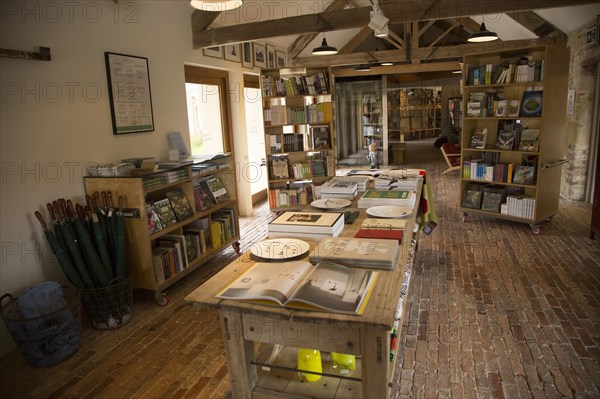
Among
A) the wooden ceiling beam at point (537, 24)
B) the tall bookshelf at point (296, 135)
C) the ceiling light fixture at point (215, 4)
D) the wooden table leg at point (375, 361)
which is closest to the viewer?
the wooden table leg at point (375, 361)

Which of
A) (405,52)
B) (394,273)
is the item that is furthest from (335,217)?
(405,52)

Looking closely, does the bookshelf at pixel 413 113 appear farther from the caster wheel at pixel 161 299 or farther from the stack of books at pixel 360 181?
the caster wheel at pixel 161 299

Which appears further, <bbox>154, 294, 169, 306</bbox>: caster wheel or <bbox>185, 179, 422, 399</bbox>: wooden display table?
<bbox>154, 294, 169, 306</bbox>: caster wheel

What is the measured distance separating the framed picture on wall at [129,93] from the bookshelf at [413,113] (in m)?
12.6

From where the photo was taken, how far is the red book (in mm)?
2139

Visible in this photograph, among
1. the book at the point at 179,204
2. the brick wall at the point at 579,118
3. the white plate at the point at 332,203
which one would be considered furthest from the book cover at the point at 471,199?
the book at the point at 179,204

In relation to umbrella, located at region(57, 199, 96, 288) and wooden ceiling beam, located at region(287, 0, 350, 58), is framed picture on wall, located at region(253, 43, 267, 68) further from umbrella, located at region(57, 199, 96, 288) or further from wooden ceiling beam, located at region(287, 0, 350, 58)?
umbrella, located at region(57, 199, 96, 288)

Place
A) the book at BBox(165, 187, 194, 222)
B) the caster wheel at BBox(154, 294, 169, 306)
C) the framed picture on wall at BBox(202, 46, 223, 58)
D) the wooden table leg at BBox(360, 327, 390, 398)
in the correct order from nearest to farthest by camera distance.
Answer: the wooden table leg at BBox(360, 327, 390, 398) < the caster wheel at BBox(154, 294, 169, 306) < the book at BBox(165, 187, 194, 222) < the framed picture on wall at BBox(202, 46, 223, 58)

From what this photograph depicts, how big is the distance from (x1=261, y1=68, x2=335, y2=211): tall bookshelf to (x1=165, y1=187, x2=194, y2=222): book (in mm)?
1950

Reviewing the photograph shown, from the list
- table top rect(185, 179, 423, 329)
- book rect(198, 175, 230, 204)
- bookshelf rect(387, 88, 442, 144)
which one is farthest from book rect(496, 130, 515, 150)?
bookshelf rect(387, 88, 442, 144)

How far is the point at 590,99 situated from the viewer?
21.2 feet

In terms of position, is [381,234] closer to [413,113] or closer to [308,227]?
[308,227]

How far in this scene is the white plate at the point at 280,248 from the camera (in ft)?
6.54

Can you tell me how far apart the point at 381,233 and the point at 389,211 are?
471 mm
